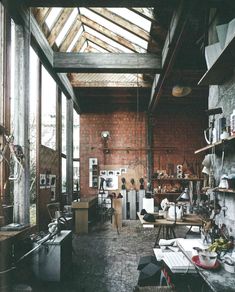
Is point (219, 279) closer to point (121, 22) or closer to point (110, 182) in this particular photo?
point (121, 22)

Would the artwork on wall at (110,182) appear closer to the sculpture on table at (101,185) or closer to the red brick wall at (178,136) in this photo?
the sculpture on table at (101,185)

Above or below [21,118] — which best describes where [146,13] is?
above

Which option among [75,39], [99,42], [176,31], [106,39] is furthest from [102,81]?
[176,31]

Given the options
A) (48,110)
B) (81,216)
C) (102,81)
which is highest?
(102,81)

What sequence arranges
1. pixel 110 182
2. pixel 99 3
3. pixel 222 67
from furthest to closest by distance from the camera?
1. pixel 110 182
2. pixel 99 3
3. pixel 222 67

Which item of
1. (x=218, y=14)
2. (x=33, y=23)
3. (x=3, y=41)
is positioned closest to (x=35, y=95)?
(x=33, y=23)

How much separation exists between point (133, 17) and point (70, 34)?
1921 mm

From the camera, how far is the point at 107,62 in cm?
657

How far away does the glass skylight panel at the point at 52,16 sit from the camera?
19.4ft

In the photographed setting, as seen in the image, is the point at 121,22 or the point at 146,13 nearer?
the point at 146,13

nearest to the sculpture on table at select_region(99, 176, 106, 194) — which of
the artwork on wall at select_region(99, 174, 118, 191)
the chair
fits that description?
the artwork on wall at select_region(99, 174, 118, 191)

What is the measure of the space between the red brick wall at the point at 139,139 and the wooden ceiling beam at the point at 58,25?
5089mm

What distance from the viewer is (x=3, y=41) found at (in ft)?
13.3

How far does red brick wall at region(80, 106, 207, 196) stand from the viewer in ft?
36.6
